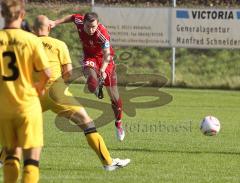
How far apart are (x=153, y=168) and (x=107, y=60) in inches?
132

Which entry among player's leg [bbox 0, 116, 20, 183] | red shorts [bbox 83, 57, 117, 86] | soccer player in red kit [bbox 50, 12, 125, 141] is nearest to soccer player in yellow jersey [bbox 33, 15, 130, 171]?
player's leg [bbox 0, 116, 20, 183]

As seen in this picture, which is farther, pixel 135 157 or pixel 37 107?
pixel 135 157

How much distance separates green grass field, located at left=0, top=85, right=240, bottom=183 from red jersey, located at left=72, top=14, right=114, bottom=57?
1.48m

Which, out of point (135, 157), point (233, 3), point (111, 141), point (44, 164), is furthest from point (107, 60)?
point (233, 3)

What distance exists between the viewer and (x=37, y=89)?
6727 mm

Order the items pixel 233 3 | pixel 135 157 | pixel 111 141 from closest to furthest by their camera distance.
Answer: pixel 135 157, pixel 111 141, pixel 233 3

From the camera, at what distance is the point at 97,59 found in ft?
43.8

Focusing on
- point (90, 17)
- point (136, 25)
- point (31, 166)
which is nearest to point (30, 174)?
point (31, 166)

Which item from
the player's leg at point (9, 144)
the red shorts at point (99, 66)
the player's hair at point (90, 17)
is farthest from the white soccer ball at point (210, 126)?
the player's leg at point (9, 144)

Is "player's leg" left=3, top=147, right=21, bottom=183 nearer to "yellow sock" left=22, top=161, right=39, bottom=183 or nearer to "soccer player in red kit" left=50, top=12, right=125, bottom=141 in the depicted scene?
"yellow sock" left=22, top=161, right=39, bottom=183

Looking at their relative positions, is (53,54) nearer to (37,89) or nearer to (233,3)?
(37,89)

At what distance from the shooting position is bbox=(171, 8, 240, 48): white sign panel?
2433 cm

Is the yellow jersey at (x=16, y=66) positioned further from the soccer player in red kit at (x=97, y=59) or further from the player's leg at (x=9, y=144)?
the soccer player in red kit at (x=97, y=59)

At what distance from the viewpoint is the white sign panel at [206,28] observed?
2433 cm
